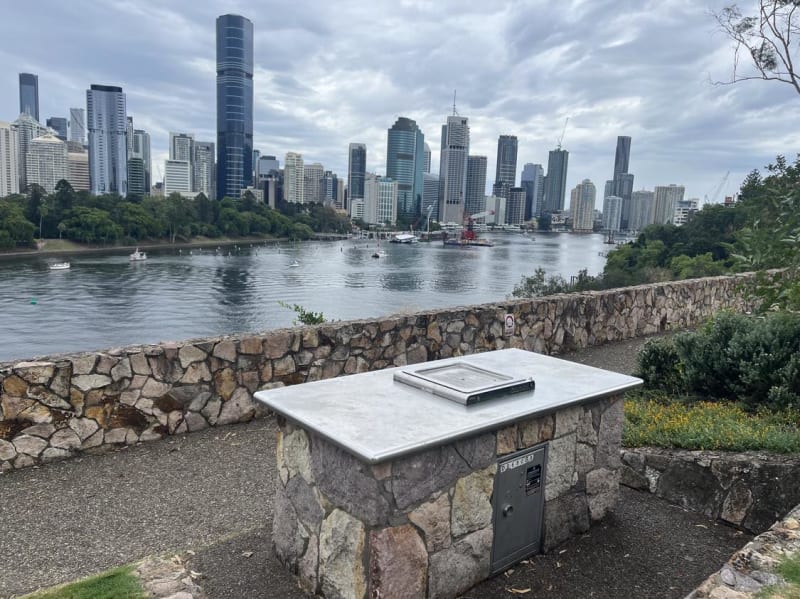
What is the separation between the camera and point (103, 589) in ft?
10.2

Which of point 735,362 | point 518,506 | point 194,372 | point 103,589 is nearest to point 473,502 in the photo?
point 518,506

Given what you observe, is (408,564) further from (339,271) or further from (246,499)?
(339,271)

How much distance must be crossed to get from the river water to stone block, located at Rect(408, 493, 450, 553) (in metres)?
20.5

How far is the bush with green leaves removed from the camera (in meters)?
5.56

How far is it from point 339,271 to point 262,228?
41450 millimetres

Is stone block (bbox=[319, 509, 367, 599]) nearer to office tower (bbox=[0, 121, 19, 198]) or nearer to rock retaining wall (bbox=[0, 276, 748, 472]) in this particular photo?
rock retaining wall (bbox=[0, 276, 748, 472])

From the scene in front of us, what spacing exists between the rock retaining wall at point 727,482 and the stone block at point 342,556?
2560mm

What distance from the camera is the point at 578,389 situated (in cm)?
374

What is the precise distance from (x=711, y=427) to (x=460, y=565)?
265 cm

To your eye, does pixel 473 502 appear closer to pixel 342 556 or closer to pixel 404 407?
pixel 404 407

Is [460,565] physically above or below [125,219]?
above

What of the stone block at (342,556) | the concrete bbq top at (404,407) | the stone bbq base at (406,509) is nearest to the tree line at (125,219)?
the concrete bbq top at (404,407)

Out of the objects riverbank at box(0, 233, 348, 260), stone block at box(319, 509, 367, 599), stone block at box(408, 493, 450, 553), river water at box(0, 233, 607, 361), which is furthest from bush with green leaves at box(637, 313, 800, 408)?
riverbank at box(0, 233, 348, 260)

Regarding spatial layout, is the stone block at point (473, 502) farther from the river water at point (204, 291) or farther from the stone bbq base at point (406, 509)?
the river water at point (204, 291)
